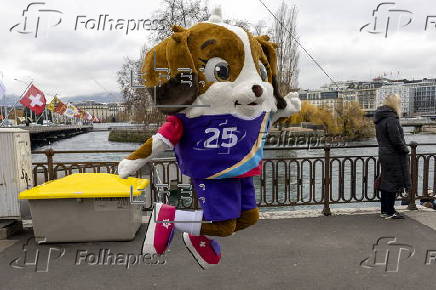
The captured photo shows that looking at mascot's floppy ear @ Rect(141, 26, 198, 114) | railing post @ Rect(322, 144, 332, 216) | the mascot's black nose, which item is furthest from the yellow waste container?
railing post @ Rect(322, 144, 332, 216)

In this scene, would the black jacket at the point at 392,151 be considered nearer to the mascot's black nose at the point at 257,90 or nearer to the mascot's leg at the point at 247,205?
the mascot's leg at the point at 247,205

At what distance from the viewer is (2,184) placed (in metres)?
4.75

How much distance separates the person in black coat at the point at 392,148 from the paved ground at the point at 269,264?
63 cm

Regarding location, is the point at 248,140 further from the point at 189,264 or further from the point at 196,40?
the point at 189,264

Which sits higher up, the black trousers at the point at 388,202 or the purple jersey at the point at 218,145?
the purple jersey at the point at 218,145

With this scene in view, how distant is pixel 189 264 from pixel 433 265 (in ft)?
8.66

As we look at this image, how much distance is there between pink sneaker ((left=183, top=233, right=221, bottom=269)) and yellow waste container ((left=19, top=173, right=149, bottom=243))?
5.87 ft

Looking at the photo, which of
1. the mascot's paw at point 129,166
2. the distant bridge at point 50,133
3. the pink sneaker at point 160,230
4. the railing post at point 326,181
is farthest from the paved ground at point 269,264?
the distant bridge at point 50,133

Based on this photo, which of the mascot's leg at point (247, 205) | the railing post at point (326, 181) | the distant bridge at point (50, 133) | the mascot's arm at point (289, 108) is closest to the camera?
the mascot's leg at point (247, 205)

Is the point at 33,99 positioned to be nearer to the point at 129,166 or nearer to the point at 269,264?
the point at 269,264

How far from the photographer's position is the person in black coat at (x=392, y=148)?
495 centimetres

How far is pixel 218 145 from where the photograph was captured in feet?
7.25

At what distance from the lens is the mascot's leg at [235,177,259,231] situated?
245 centimetres

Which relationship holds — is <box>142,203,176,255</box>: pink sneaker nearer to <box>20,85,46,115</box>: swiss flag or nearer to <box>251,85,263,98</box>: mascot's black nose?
<box>251,85,263,98</box>: mascot's black nose
